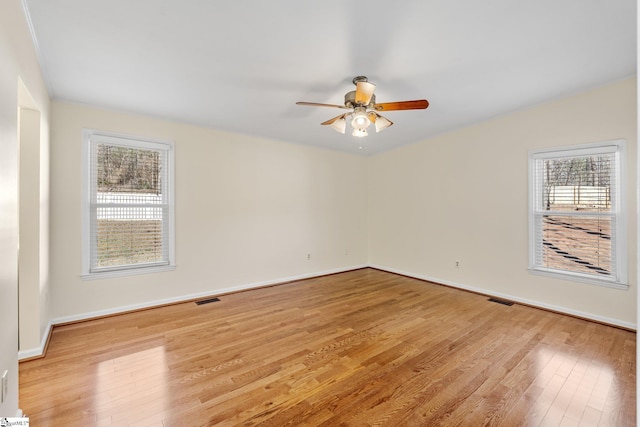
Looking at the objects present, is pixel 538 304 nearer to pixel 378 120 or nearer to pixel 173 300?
pixel 378 120

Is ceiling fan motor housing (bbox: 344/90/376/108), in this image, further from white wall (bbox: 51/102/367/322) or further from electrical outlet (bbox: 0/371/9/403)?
electrical outlet (bbox: 0/371/9/403)

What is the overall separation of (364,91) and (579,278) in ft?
11.4

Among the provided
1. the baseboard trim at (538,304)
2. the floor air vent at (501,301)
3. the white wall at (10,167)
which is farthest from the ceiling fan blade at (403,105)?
the baseboard trim at (538,304)

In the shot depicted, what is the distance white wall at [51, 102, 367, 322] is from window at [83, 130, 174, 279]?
0.10 metres

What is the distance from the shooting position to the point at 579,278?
350 cm

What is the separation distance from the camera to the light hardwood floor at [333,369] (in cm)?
181

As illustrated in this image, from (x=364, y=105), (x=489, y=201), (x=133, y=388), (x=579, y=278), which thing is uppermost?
(x=364, y=105)

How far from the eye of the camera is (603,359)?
97.5 inches

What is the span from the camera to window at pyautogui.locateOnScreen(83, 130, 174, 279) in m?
3.28

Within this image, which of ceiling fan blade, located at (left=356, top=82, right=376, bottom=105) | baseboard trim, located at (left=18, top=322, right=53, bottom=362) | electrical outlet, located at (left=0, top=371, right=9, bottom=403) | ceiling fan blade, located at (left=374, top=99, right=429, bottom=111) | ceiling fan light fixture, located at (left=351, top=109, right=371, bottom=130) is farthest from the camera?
ceiling fan light fixture, located at (left=351, top=109, right=371, bottom=130)

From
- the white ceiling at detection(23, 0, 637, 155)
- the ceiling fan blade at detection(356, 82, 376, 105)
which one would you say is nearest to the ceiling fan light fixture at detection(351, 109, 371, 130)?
the ceiling fan blade at detection(356, 82, 376, 105)

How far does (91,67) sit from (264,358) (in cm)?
294

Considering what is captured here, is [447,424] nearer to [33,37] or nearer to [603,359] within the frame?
[603,359]

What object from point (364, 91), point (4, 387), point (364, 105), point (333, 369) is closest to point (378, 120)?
point (364, 105)
